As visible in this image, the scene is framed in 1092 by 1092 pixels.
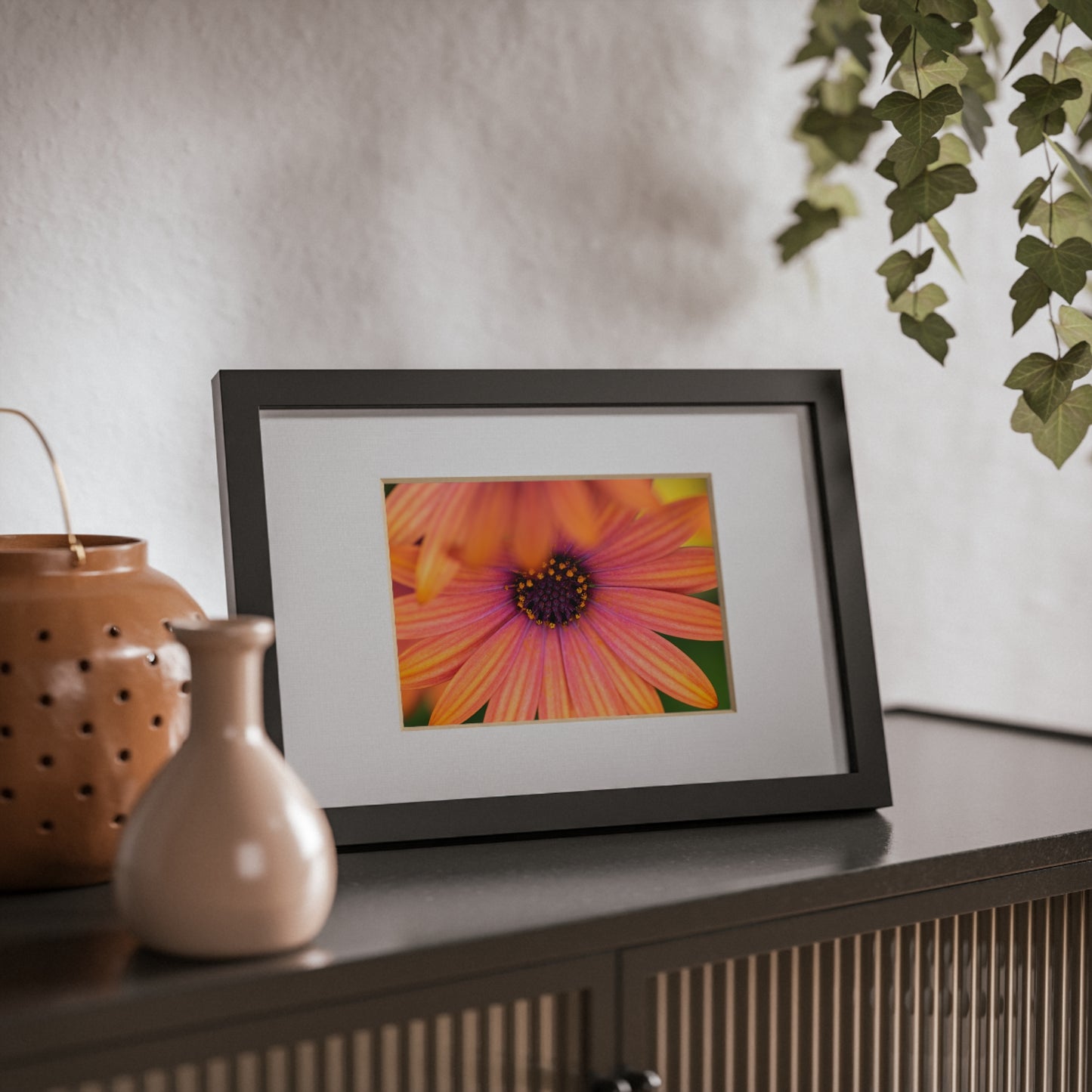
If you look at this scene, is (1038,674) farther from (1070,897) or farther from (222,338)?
(222,338)

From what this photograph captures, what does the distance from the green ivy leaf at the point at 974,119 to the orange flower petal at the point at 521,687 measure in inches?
21.8

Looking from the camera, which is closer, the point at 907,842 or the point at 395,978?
the point at 395,978

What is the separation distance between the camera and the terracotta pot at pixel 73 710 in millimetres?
689

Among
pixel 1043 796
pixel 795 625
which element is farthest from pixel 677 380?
pixel 1043 796

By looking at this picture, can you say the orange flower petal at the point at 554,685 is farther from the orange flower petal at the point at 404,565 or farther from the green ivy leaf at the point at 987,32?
the green ivy leaf at the point at 987,32

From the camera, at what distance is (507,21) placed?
1.14 meters

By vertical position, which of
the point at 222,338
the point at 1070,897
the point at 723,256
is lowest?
the point at 1070,897

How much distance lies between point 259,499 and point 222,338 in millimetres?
282

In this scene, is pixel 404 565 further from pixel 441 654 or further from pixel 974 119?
pixel 974 119

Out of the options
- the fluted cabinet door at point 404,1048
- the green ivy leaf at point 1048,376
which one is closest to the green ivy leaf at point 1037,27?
the green ivy leaf at point 1048,376

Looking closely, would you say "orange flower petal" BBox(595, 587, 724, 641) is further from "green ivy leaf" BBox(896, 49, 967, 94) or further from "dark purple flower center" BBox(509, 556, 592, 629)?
"green ivy leaf" BBox(896, 49, 967, 94)

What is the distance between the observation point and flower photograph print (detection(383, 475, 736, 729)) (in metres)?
0.85

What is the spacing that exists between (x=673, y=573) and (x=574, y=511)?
0.09 m

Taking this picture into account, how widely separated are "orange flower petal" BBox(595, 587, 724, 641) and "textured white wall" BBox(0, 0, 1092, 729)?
0.35 metres
